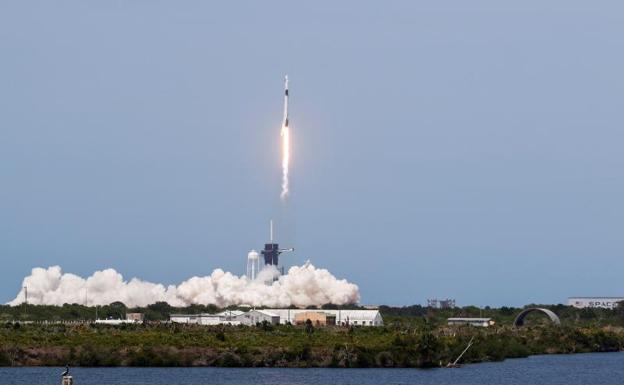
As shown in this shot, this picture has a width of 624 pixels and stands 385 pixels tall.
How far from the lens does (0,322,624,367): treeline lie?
388 ft

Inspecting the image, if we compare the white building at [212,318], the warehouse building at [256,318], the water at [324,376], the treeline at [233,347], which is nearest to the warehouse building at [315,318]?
the warehouse building at [256,318]

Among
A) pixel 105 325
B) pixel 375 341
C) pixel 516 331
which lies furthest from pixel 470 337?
pixel 105 325

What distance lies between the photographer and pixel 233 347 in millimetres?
123188

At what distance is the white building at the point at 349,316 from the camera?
176 m

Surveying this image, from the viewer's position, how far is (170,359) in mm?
118812

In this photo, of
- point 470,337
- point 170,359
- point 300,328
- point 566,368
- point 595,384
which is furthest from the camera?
point 300,328

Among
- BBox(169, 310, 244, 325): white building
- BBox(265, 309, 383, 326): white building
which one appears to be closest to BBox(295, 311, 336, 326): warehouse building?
BBox(265, 309, 383, 326): white building

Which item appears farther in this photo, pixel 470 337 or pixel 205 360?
pixel 470 337

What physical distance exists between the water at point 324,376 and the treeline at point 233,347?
2475 millimetres

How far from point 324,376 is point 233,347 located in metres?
15.9

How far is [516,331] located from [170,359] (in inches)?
2480

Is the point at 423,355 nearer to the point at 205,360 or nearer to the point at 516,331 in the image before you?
the point at 205,360

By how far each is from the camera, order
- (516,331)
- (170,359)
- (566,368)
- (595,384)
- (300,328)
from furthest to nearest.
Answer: (516,331) < (300,328) < (566,368) < (170,359) < (595,384)

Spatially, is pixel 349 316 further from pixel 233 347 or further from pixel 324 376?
pixel 324 376
